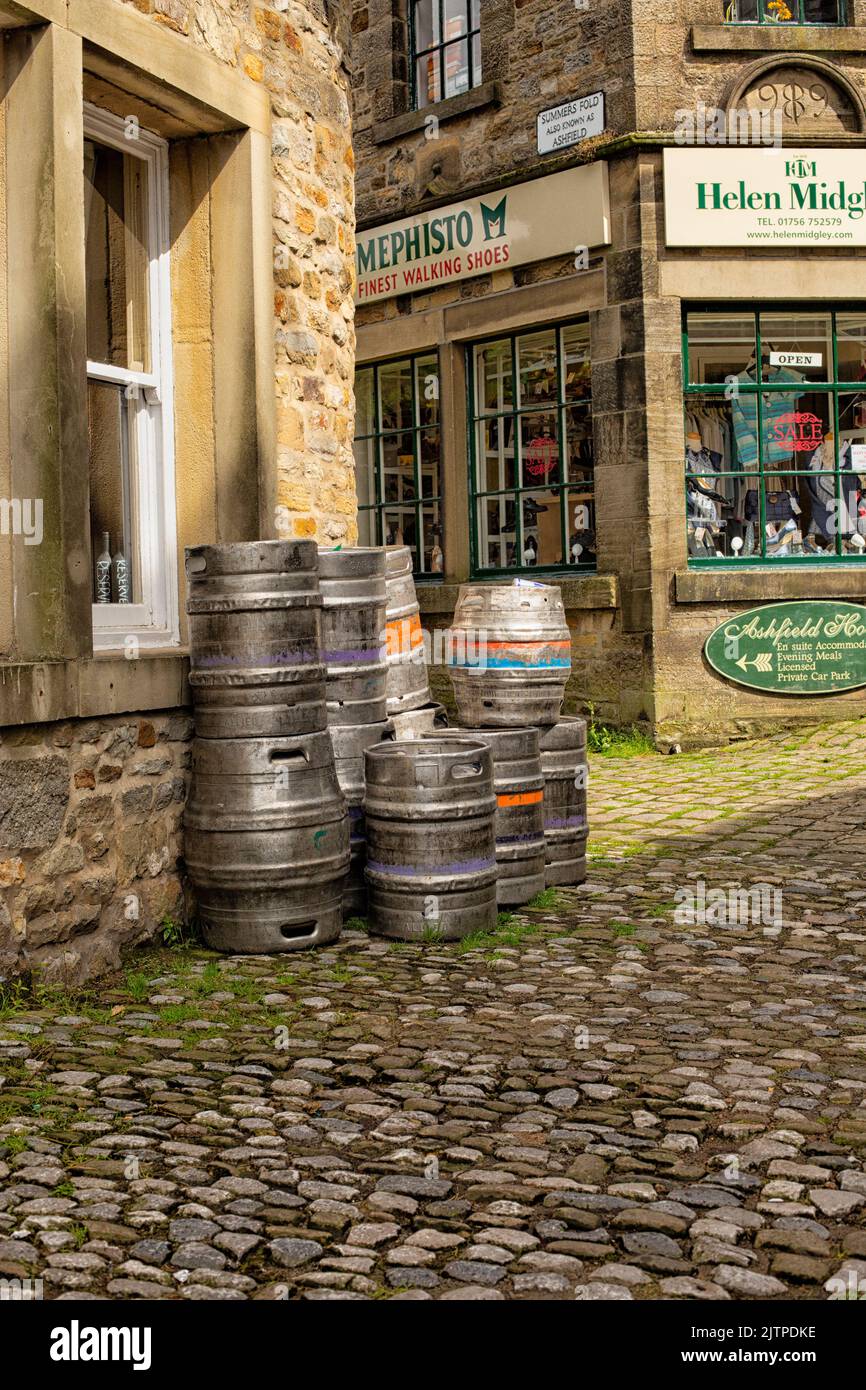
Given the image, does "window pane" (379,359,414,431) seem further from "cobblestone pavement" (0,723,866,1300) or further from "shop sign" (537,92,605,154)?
"cobblestone pavement" (0,723,866,1300)

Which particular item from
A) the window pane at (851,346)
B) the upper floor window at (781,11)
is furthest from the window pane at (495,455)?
the upper floor window at (781,11)

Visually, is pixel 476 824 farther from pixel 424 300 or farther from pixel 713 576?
pixel 424 300

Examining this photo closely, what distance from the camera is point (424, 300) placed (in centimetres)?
1322

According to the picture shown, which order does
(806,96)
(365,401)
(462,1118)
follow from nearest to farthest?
(462,1118) < (806,96) < (365,401)

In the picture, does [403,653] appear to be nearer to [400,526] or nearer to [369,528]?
[400,526]

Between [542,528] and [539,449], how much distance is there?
0.64m

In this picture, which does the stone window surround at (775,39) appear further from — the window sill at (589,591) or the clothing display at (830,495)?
the window sill at (589,591)

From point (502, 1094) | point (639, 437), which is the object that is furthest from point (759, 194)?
point (502, 1094)

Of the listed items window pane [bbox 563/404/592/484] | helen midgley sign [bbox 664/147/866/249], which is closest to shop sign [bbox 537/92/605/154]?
helen midgley sign [bbox 664/147/866/249]

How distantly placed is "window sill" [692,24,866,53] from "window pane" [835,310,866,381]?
1976mm

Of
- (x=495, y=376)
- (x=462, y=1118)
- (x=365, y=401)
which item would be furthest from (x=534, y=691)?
(x=365, y=401)

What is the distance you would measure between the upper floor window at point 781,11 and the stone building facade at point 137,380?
6.15 m

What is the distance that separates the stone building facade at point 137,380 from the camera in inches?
191

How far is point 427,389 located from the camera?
13422mm
